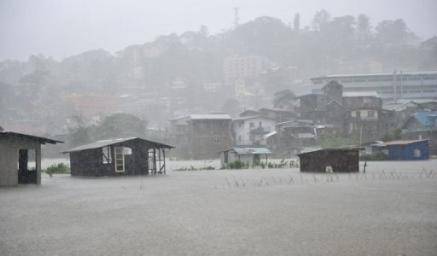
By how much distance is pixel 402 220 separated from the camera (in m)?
10.7

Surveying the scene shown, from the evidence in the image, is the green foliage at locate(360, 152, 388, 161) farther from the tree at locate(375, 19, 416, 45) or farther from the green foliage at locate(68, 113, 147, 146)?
the tree at locate(375, 19, 416, 45)

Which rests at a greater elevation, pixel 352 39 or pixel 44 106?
pixel 352 39

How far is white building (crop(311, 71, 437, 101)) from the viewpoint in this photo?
89062mm

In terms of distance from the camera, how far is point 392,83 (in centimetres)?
9169

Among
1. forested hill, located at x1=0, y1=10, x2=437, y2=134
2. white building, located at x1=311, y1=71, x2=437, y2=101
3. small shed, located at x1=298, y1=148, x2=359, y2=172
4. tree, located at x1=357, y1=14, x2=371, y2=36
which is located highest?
tree, located at x1=357, y1=14, x2=371, y2=36

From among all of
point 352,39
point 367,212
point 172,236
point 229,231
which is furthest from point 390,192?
point 352,39

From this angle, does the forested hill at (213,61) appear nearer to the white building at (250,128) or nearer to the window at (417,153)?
the white building at (250,128)

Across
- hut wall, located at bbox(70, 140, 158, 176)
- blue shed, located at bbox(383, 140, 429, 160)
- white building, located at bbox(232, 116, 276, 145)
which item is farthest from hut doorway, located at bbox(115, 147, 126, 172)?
white building, located at bbox(232, 116, 276, 145)

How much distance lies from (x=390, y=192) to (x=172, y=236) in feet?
31.9

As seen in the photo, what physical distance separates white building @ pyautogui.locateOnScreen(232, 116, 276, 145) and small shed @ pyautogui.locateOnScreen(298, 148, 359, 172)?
38366mm

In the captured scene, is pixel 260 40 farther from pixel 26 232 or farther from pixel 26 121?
pixel 26 232

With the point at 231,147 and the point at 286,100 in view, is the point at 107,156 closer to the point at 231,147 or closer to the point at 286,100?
the point at 231,147

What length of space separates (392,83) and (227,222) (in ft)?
289

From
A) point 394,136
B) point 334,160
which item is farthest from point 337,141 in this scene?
point 334,160
